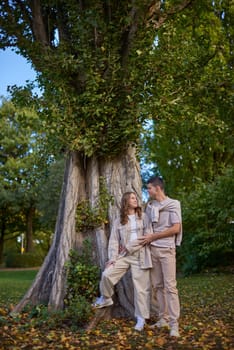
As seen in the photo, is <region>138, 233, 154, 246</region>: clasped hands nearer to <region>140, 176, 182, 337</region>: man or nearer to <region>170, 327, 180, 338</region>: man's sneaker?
<region>140, 176, 182, 337</region>: man

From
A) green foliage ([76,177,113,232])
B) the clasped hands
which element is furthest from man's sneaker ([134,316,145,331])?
green foliage ([76,177,113,232])

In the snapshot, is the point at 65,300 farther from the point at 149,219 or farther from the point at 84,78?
the point at 84,78

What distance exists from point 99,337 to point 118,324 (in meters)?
0.90

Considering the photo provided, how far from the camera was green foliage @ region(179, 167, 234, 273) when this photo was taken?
1761 centimetres

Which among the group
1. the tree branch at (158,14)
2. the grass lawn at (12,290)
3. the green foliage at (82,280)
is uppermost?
the tree branch at (158,14)

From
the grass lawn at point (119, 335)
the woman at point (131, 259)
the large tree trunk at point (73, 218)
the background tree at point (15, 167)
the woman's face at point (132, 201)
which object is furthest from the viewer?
the background tree at point (15, 167)

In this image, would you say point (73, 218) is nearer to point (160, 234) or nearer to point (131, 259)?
point (131, 259)

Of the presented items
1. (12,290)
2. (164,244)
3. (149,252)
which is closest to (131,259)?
(149,252)

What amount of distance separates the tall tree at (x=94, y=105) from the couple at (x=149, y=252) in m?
0.88

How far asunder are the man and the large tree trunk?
1.17 metres

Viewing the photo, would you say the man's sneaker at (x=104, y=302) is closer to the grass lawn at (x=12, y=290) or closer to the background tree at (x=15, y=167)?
the grass lawn at (x=12, y=290)

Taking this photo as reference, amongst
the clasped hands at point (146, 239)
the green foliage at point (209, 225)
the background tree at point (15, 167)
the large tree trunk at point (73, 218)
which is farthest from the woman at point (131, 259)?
the background tree at point (15, 167)

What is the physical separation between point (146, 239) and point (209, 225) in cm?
1268

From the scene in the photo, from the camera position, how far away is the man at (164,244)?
6711 millimetres
